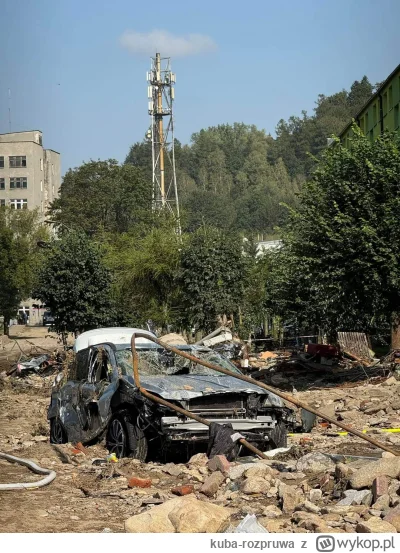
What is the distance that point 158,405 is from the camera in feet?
42.1

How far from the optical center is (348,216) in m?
28.0

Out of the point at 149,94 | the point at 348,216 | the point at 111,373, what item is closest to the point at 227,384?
the point at 111,373

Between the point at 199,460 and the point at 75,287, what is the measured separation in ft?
119

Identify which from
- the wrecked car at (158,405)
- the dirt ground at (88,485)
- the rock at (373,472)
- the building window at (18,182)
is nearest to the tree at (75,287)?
the dirt ground at (88,485)

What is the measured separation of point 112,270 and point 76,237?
16.0 ft

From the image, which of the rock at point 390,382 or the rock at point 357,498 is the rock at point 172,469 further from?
the rock at point 390,382

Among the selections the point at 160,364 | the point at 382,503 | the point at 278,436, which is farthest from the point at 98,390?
the point at 382,503

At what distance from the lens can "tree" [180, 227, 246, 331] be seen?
51.2 meters

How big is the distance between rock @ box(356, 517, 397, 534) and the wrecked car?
466 cm

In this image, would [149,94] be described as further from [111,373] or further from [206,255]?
[111,373]

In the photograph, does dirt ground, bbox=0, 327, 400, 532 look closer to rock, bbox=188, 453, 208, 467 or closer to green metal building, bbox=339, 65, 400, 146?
rock, bbox=188, 453, 208, 467

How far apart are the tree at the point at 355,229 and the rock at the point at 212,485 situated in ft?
55.7

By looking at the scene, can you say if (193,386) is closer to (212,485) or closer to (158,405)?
(158,405)

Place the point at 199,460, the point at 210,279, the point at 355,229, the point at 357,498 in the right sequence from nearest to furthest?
the point at 357,498 < the point at 199,460 < the point at 355,229 < the point at 210,279
